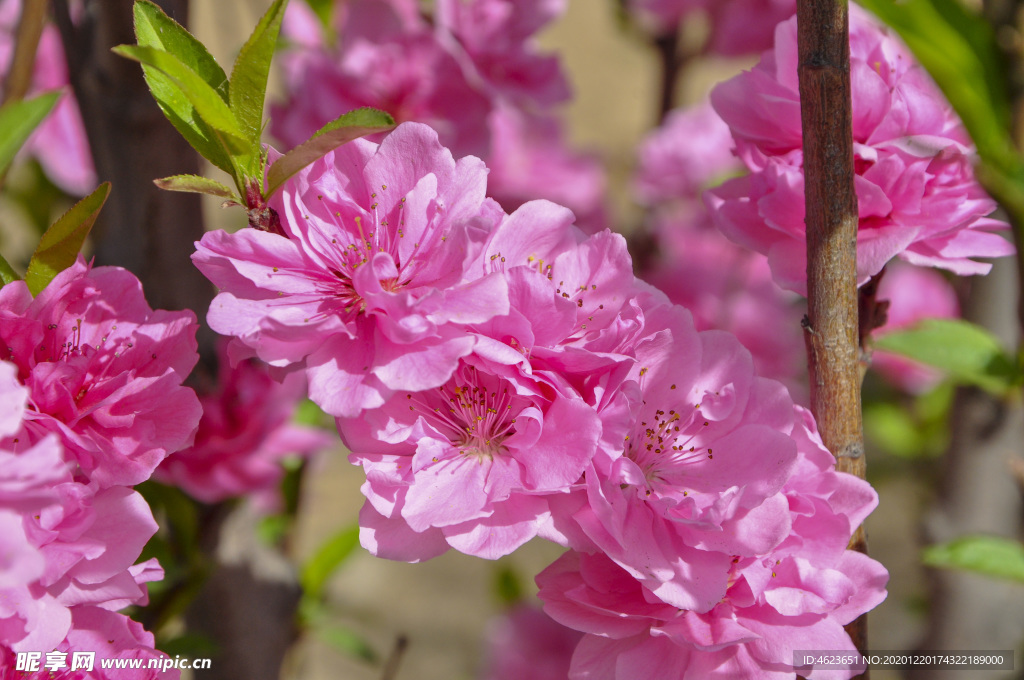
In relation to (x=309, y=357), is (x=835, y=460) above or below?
below

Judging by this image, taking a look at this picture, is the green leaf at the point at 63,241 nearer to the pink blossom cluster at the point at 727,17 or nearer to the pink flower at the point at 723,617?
the pink flower at the point at 723,617

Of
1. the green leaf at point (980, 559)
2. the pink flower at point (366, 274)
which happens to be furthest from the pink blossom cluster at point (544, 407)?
the green leaf at point (980, 559)

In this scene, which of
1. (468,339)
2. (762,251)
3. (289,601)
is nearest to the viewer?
(468,339)

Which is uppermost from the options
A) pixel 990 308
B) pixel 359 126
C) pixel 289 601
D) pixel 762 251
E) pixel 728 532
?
pixel 359 126

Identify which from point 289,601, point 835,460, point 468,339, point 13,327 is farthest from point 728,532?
point 289,601

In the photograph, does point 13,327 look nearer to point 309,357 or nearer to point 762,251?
point 309,357

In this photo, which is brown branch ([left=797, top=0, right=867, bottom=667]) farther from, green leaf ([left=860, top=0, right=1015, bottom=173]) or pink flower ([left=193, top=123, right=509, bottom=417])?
pink flower ([left=193, top=123, right=509, bottom=417])

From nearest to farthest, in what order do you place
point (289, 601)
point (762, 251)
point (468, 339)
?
point (468, 339) → point (762, 251) → point (289, 601)

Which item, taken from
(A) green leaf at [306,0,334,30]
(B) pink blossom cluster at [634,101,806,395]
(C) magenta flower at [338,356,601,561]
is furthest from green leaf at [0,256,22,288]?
(B) pink blossom cluster at [634,101,806,395]
